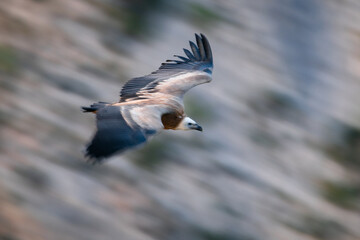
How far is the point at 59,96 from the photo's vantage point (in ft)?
30.6

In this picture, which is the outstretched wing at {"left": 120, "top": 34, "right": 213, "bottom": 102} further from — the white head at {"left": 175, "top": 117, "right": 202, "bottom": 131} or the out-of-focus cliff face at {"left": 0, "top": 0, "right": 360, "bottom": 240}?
the out-of-focus cliff face at {"left": 0, "top": 0, "right": 360, "bottom": 240}

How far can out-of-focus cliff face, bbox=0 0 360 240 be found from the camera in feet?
28.3

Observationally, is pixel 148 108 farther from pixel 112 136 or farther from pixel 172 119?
pixel 112 136

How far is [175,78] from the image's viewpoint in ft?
24.1

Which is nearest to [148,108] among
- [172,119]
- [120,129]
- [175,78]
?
[172,119]

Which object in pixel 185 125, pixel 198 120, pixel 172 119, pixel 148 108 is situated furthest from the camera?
pixel 198 120

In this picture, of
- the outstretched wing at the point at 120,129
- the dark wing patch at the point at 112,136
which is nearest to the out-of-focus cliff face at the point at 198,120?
the outstretched wing at the point at 120,129

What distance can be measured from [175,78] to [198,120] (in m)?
2.27

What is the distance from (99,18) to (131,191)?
8.82 feet

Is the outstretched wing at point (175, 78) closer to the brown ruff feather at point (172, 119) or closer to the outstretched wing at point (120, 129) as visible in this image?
the brown ruff feather at point (172, 119)

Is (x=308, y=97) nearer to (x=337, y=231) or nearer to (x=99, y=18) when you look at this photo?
(x=337, y=231)

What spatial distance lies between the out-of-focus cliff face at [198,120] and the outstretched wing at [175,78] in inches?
66.3

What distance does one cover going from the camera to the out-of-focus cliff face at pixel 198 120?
28.3 ft

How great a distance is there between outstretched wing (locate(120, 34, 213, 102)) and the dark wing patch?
0.86 m
